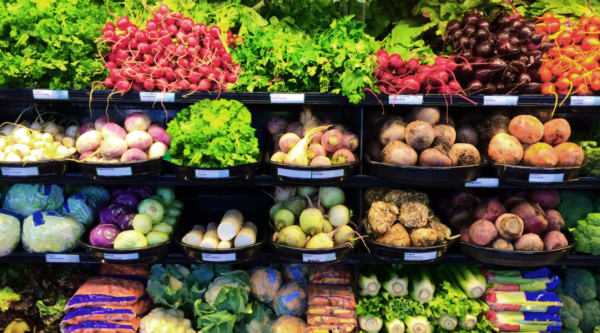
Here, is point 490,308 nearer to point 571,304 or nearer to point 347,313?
point 571,304

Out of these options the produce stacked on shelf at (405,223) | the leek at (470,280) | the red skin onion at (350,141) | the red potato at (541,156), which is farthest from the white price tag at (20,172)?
the red potato at (541,156)

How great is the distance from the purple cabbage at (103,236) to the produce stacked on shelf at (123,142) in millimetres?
410

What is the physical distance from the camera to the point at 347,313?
2.38m

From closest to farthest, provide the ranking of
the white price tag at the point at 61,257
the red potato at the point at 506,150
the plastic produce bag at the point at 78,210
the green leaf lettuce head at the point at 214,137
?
the green leaf lettuce head at the point at 214,137
the red potato at the point at 506,150
the white price tag at the point at 61,257
the plastic produce bag at the point at 78,210

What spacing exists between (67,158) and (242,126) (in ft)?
3.36

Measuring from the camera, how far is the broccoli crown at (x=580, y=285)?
2.57 metres

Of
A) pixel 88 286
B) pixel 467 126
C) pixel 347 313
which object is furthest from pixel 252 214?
pixel 467 126

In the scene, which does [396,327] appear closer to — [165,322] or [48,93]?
[165,322]

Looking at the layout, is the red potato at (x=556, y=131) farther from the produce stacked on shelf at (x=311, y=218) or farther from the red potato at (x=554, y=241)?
the produce stacked on shelf at (x=311, y=218)

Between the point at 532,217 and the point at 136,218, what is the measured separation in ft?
7.52

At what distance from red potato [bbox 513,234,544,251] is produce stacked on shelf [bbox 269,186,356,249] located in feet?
3.06

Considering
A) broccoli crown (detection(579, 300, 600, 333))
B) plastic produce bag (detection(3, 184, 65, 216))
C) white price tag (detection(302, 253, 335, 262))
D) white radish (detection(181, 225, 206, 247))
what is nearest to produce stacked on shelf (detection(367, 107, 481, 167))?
white price tag (detection(302, 253, 335, 262))

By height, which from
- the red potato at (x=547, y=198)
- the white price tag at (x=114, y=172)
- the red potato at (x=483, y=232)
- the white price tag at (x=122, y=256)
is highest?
the white price tag at (x=114, y=172)

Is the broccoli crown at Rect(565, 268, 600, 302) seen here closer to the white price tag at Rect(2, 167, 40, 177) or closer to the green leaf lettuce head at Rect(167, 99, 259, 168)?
the green leaf lettuce head at Rect(167, 99, 259, 168)
